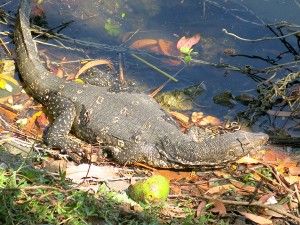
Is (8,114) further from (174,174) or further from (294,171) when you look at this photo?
(294,171)

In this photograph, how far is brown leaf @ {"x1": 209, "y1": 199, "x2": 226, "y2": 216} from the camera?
18.0ft

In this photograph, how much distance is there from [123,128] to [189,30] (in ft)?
9.27

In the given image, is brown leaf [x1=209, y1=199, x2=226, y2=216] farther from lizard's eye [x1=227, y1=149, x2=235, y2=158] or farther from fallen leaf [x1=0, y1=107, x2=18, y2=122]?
fallen leaf [x1=0, y1=107, x2=18, y2=122]

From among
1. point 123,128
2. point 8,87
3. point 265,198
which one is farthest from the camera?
point 8,87

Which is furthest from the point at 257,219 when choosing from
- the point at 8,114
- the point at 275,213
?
the point at 8,114

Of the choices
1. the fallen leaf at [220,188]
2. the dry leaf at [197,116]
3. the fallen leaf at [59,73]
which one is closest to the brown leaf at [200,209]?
the fallen leaf at [220,188]

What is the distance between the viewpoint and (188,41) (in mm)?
8453

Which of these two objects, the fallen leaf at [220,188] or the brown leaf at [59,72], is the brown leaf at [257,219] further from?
the brown leaf at [59,72]

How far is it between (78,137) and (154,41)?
245 centimetres

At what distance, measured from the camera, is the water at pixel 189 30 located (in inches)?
314

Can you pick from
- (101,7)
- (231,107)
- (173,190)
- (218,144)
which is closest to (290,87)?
(231,107)

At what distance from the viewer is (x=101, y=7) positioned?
910cm

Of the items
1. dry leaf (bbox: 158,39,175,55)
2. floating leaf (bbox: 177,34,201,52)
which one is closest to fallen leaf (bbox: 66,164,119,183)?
dry leaf (bbox: 158,39,175,55)

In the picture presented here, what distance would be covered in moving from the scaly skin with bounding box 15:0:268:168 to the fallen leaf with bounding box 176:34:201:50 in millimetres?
1673
